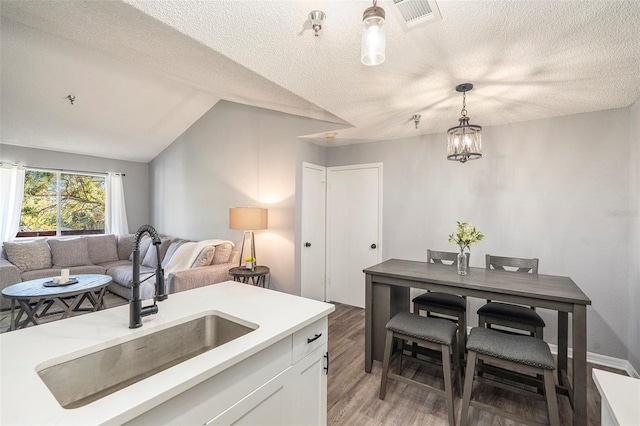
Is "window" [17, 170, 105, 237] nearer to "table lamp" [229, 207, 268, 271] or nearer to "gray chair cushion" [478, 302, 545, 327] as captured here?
"table lamp" [229, 207, 268, 271]

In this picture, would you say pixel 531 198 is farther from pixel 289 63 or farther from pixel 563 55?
pixel 289 63

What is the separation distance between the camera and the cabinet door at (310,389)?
50.8 inches

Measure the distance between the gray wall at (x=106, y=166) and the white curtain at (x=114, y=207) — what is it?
18 centimetres

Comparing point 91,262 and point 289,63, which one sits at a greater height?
point 289,63

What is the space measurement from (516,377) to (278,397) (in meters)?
1.94

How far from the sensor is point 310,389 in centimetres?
139

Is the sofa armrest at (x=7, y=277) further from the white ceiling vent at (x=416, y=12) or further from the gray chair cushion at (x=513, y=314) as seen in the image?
the gray chair cushion at (x=513, y=314)

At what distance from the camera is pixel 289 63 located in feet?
6.29

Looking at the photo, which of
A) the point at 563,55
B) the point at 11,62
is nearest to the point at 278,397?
the point at 563,55

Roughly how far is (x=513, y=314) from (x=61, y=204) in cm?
683

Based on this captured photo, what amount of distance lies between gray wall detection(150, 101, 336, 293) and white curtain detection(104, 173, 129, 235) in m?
0.61

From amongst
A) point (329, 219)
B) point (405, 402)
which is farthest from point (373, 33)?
point (329, 219)

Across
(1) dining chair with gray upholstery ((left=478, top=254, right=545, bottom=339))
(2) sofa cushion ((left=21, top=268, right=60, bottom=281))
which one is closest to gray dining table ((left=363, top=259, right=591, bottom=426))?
(1) dining chair with gray upholstery ((left=478, top=254, right=545, bottom=339))

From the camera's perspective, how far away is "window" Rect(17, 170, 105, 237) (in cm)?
482
